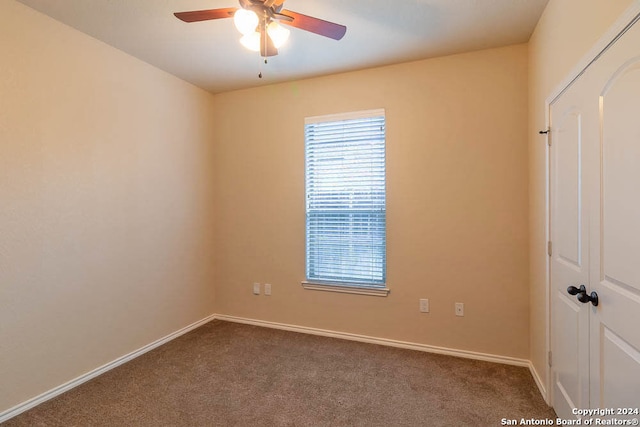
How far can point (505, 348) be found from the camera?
259cm

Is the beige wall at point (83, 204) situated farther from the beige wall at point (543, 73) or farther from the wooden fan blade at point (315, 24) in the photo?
the beige wall at point (543, 73)

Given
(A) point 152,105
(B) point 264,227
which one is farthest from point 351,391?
(A) point 152,105

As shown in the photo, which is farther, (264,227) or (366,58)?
(264,227)

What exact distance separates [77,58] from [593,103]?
329 centimetres

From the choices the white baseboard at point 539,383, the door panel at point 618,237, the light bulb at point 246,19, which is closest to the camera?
the door panel at point 618,237

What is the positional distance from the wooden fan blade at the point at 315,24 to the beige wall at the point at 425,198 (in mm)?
1311

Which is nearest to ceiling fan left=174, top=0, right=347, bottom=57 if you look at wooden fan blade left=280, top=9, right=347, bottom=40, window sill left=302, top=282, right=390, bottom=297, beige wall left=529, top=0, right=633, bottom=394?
wooden fan blade left=280, top=9, right=347, bottom=40

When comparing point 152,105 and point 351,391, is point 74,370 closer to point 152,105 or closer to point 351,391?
point 351,391

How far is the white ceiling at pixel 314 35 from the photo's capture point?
205 centimetres

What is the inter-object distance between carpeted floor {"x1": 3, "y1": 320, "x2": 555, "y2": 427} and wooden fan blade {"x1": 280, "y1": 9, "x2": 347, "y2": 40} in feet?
7.54

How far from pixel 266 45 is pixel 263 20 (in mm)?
172

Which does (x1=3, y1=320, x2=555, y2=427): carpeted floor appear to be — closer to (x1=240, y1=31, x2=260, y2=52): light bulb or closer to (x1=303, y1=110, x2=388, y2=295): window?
(x1=303, y1=110, x2=388, y2=295): window

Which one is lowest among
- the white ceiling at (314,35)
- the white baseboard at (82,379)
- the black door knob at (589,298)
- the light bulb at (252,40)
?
the white baseboard at (82,379)

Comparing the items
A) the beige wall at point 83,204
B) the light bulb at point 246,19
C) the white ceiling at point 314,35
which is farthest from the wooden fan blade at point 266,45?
the beige wall at point 83,204
